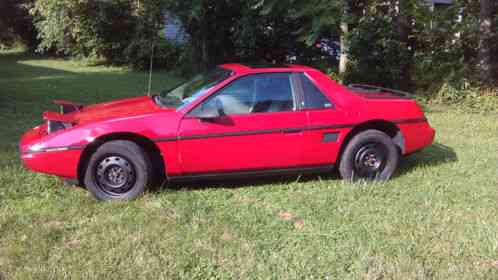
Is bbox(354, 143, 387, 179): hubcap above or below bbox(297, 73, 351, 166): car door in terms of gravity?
below

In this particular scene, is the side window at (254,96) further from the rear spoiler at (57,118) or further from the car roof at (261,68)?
the rear spoiler at (57,118)

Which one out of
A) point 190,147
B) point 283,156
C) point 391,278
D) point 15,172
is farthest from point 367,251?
point 15,172

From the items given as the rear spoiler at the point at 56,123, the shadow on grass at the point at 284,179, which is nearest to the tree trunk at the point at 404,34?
the shadow on grass at the point at 284,179

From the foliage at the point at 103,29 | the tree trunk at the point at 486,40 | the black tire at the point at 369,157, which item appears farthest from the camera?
the foliage at the point at 103,29

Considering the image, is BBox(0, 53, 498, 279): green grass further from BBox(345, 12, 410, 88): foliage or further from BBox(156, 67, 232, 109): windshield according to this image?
BBox(345, 12, 410, 88): foliage

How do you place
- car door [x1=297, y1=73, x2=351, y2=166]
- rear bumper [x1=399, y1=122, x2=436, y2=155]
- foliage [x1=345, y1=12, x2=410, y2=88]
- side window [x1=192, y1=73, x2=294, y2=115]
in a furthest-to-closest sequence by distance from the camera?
foliage [x1=345, y1=12, x2=410, y2=88] → rear bumper [x1=399, y1=122, x2=436, y2=155] → car door [x1=297, y1=73, x2=351, y2=166] → side window [x1=192, y1=73, x2=294, y2=115]

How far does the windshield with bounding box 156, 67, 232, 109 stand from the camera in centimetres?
486

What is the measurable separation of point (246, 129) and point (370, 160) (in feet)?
5.28

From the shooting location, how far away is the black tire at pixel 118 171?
4535 millimetres

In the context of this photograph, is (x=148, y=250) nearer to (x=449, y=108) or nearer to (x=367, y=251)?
(x=367, y=251)

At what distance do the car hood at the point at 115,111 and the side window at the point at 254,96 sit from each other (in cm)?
58

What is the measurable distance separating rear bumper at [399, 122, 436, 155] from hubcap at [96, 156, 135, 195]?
10.4ft

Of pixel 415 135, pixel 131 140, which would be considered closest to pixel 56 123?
pixel 131 140

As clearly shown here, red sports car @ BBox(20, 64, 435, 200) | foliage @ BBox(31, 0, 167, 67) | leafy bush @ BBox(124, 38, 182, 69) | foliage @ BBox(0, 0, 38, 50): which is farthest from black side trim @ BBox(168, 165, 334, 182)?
foliage @ BBox(0, 0, 38, 50)
